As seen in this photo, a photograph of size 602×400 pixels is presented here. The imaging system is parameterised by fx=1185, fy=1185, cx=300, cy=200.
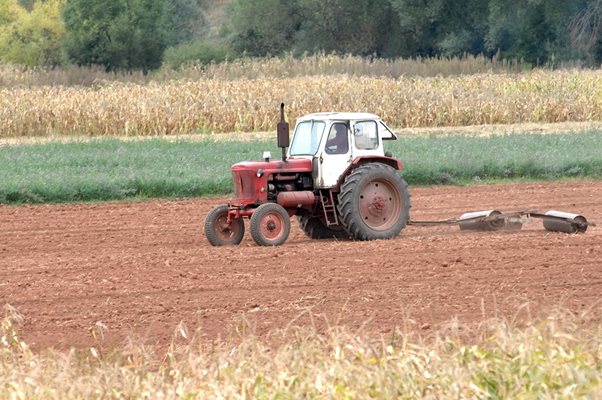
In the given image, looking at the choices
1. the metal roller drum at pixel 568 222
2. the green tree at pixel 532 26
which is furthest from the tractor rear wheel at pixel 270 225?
the green tree at pixel 532 26

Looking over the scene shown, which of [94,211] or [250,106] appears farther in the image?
[250,106]

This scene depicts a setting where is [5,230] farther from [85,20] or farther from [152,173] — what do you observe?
[85,20]

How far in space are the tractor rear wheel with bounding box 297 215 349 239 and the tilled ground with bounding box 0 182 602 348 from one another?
143mm

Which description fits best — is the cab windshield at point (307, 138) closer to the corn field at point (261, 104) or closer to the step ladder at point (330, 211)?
the step ladder at point (330, 211)

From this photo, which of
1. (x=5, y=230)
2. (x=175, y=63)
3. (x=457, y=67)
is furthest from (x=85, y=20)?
(x=5, y=230)

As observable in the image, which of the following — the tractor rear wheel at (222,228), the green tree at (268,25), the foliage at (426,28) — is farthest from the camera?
the green tree at (268,25)

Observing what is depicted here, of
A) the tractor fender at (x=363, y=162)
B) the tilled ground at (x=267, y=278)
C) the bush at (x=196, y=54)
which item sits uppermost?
the bush at (x=196, y=54)

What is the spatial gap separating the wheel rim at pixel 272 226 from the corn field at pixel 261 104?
1662 cm

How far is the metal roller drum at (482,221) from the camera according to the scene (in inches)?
582

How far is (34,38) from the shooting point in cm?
6397

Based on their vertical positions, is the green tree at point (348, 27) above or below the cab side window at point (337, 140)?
above

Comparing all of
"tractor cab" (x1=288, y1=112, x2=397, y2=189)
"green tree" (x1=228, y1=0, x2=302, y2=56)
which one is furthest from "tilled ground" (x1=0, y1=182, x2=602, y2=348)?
"green tree" (x1=228, y1=0, x2=302, y2=56)

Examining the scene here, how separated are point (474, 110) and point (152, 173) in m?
13.7

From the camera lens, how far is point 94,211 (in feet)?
58.5
